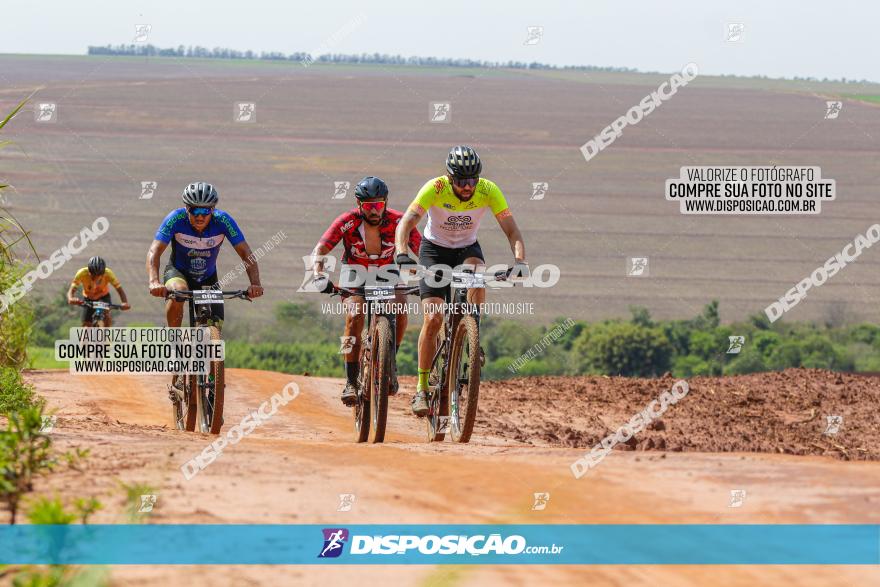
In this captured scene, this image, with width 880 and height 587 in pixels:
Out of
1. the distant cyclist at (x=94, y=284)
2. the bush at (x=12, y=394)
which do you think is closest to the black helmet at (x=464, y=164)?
the bush at (x=12, y=394)

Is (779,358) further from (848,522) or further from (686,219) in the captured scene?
(686,219)

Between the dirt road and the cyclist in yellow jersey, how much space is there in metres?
1.19

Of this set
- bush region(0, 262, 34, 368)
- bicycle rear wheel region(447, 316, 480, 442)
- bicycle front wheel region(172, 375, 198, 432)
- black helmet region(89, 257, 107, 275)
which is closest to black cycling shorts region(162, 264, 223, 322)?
bicycle front wheel region(172, 375, 198, 432)

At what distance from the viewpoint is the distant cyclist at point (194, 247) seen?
10.6m

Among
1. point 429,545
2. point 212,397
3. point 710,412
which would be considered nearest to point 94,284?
point 212,397

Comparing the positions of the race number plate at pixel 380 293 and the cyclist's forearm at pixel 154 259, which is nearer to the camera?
the race number plate at pixel 380 293

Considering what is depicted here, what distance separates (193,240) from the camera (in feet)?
35.3

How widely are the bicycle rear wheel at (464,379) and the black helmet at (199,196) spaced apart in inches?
107

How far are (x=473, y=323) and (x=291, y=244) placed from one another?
5255 cm

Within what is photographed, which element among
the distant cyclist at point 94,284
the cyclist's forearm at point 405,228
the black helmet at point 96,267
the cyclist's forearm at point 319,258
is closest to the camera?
the cyclist's forearm at point 405,228

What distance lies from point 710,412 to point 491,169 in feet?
224

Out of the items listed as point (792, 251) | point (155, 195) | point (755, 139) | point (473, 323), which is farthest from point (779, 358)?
point (755, 139)

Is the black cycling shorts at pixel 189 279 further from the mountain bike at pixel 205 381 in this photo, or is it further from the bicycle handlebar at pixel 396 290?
the bicycle handlebar at pixel 396 290

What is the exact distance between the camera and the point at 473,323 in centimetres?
957
